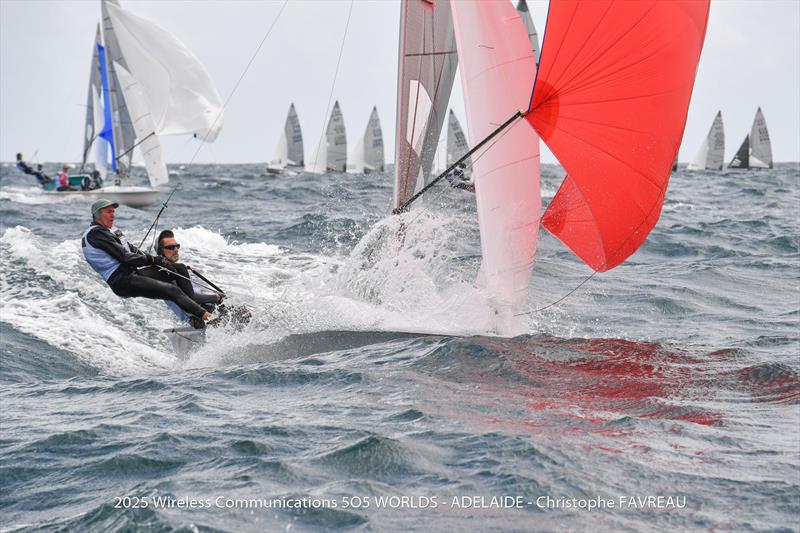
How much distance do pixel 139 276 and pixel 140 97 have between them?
60.5 feet

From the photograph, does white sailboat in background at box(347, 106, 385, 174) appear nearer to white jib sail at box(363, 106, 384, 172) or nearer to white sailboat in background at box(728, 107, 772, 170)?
white jib sail at box(363, 106, 384, 172)

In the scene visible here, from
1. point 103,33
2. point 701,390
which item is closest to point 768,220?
point 701,390

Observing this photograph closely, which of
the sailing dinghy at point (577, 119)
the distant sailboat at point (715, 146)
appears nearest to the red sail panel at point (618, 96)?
the sailing dinghy at point (577, 119)

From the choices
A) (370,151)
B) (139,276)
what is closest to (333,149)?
(370,151)

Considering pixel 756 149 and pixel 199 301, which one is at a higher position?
pixel 756 149

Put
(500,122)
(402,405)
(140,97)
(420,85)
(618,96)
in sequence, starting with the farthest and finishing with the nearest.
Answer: (140,97)
(420,85)
(500,122)
(618,96)
(402,405)

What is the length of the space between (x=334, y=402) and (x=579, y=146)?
243 cm

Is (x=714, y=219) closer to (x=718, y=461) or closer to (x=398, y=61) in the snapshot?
(x=398, y=61)

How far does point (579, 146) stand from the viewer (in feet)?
20.4

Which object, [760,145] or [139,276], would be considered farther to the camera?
[760,145]

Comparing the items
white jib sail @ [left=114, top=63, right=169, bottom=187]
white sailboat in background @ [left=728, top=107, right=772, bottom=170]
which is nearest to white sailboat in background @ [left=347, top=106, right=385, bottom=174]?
white sailboat in background @ [left=728, top=107, right=772, bottom=170]

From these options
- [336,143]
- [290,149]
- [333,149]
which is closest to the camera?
[336,143]

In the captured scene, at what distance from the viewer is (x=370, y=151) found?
192 feet

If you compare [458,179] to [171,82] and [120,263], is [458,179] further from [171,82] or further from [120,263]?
[171,82]
